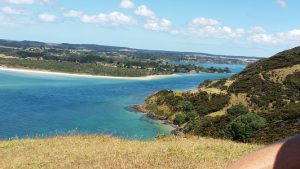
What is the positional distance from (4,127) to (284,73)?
73461mm

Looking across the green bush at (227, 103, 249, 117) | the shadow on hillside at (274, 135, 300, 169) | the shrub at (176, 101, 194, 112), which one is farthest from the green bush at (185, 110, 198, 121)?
the shadow on hillside at (274, 135, 300, 169)

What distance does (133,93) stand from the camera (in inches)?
6152

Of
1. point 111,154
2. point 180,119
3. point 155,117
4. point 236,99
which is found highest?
point 111,154

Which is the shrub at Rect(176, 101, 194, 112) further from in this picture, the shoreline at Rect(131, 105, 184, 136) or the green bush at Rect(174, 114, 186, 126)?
the green bush at Rect(174, 114, 186, 126)

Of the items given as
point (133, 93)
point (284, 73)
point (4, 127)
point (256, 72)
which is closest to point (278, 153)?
point (4, 127)

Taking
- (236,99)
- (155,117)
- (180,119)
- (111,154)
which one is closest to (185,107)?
(180,119)

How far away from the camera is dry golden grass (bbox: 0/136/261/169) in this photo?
36.2 feet

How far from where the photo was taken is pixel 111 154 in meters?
12.5

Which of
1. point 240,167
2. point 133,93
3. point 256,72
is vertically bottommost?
point 133,93

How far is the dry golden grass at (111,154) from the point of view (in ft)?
36.2

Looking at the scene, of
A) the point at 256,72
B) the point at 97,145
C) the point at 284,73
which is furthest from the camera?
the point at 256,72

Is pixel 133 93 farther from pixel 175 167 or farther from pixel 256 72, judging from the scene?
pixel 175 167

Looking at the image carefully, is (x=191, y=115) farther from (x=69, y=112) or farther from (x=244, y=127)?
(x=244, y=127)

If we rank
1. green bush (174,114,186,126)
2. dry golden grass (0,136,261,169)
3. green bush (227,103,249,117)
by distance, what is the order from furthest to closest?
green bush (174,114,186,126) → green bush (227,103,249,117) → dry golden grass (0,136,261,169)
